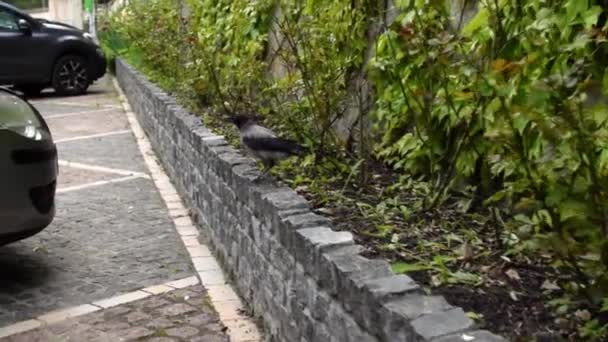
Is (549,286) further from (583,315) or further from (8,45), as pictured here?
(8,45)

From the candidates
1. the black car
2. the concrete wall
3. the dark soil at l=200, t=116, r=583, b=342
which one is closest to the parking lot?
the dark soil at l=200, t=116, r=583, b=342

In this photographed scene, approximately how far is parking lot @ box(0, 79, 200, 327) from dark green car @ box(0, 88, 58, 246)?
0.43 m

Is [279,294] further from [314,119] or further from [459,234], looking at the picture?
[314,119]

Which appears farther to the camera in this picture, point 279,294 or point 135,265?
point 135,265

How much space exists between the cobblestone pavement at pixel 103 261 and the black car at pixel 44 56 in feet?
22.5

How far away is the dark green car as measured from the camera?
16.8 feet

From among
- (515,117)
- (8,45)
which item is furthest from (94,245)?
(8,45)

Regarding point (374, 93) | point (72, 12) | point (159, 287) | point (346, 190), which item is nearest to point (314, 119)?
point (374, 93)

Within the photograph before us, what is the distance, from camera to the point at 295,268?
3.89m

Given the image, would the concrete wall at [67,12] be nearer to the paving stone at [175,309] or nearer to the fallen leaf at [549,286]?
the paving stone at [175,309]

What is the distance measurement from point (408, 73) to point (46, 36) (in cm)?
1318

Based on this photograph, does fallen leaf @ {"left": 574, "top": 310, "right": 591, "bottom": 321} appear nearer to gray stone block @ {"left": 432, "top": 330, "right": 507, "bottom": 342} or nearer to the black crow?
gray stone block @ {"left": 432, "top": 330, "right": 507, "bottom": 342}

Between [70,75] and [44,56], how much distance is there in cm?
64

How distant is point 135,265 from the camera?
6012mm
